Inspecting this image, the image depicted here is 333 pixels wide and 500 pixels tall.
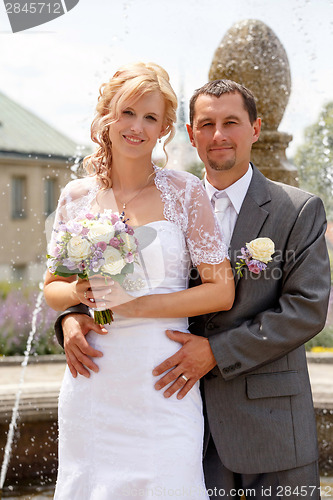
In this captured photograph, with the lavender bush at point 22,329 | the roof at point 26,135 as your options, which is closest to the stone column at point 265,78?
the lavender bush at point 22,329

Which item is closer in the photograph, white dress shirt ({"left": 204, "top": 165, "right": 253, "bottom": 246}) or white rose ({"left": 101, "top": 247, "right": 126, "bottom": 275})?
white rose ({"left": 101, "top": 247, "right": 126, "bottom": 275})

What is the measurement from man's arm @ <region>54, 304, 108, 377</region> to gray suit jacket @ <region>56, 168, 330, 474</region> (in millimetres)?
545

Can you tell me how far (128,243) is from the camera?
274 cm

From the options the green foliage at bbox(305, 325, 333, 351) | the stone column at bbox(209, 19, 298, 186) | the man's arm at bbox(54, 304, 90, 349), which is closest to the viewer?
the man's arm at bbox(54, 304, 90, 349)

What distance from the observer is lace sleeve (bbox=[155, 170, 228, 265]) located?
2957 millimetres

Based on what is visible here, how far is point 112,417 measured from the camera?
296cm

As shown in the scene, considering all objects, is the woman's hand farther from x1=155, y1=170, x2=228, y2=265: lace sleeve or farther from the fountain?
the fountain

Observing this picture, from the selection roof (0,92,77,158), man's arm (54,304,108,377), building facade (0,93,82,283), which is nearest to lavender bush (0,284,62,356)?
man's arm (54,304,108,377)

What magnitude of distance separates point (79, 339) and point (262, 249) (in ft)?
3.16

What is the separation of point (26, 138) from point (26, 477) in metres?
31.8

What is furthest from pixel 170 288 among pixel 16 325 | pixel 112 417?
pixel 16 325

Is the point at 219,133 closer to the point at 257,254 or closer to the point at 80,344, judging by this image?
the point at 257,254

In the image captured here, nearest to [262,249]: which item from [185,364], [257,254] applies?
[257,254]

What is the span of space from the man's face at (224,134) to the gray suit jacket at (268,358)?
11.4 inches
